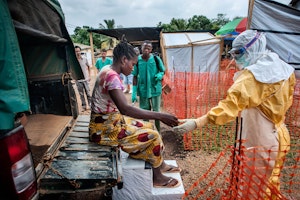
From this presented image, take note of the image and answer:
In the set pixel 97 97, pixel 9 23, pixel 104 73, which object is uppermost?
pixel 9 23

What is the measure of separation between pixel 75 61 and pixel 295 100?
487 centimetres

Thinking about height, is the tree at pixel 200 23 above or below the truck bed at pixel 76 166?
above

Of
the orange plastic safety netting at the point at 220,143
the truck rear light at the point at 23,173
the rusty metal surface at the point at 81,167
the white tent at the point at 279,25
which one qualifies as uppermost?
the white tent at the point at 279,25

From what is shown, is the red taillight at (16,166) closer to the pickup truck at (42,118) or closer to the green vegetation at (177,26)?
the pickup truck at (42,118)

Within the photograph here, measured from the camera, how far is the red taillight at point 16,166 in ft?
3.98

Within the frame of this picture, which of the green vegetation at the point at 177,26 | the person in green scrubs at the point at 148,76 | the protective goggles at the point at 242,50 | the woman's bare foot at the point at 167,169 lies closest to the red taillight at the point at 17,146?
the woman's bare foot at the point at 167,169

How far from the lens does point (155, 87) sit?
14.0ft

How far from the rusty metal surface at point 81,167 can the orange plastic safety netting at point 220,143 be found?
778 mm

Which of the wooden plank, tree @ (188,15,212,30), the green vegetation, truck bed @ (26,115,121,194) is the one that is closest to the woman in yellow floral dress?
truck bed @ (26,115,121,194)

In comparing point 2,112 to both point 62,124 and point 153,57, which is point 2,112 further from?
point 153,57

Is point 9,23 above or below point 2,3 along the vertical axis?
below

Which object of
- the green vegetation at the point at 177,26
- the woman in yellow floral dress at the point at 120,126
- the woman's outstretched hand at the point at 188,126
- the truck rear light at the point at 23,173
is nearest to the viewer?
the truck rear light at the point at 23,173

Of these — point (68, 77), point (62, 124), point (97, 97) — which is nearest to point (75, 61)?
point (68, 77)

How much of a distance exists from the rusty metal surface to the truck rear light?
0.85ft
